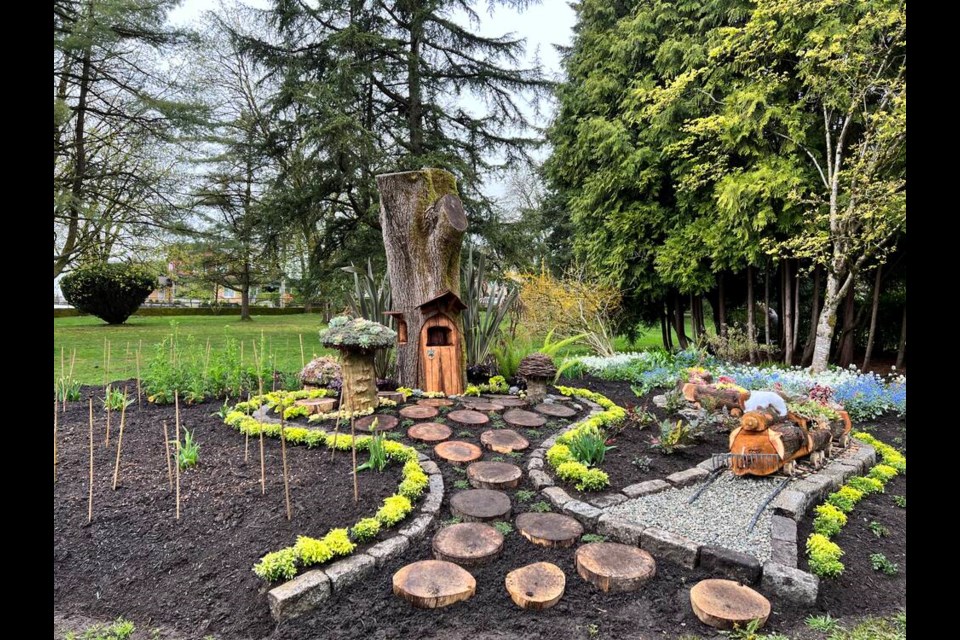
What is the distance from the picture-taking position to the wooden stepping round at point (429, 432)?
10.9 ft

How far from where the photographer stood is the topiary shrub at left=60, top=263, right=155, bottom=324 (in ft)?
33.9

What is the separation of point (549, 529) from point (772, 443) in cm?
173

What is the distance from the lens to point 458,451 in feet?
10.3

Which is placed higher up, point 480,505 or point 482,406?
point 482,406

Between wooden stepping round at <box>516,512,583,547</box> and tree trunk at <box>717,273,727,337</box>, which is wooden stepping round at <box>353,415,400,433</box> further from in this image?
tree trunk at <box>717,273,727,337</box>

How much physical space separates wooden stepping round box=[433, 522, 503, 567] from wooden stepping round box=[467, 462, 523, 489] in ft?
1.38

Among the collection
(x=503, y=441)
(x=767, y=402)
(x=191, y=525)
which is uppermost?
(x=767, y=402)

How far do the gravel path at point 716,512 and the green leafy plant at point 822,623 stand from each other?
0.29m

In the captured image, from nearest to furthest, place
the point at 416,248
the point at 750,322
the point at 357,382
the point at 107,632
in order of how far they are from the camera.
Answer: the point at 107,632
the point at 357,382
the point at 416,248
the point at 750,322

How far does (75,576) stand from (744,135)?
814cm

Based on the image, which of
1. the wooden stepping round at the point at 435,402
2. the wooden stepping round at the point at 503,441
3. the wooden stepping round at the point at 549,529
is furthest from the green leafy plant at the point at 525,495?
the wooden stepping round at the point at 435,402

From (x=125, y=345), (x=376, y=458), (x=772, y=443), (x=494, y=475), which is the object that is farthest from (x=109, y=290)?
(x=772, y=443)

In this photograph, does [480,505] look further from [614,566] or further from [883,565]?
[883,565]
